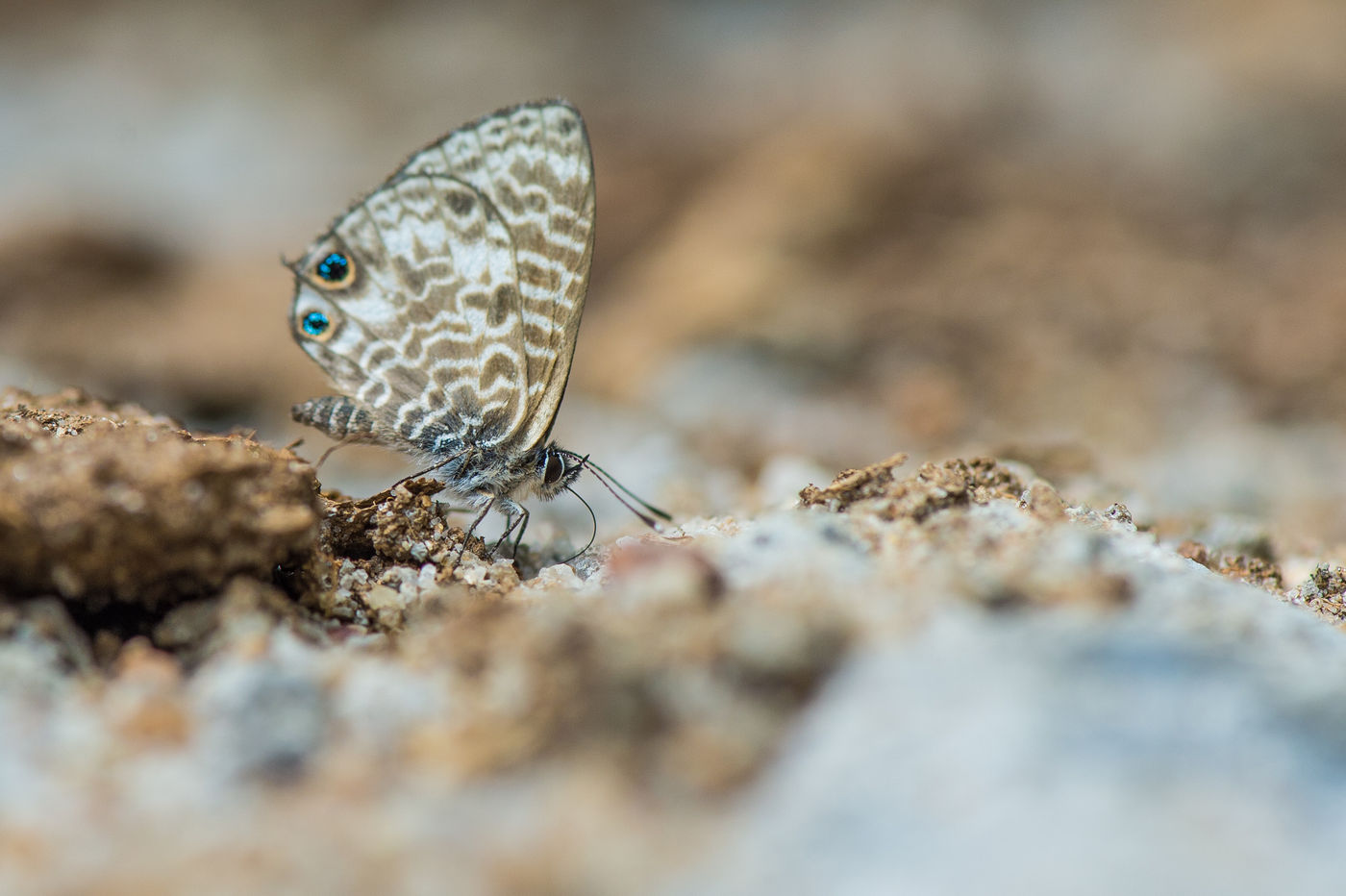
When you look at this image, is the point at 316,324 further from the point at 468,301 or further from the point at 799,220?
the point at 799,220

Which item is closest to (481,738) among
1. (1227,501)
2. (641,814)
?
(641,814)

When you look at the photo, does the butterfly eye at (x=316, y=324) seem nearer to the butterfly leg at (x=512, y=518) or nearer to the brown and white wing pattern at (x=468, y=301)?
the brown and white wing pattern at (x=468, y=301)

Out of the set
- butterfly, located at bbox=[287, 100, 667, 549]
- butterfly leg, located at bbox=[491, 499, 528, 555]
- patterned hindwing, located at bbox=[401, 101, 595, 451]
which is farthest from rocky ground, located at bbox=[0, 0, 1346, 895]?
patterned hindwing, located at bbox=[401, 101, 595, 451]

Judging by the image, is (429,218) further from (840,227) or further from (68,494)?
(840,227)

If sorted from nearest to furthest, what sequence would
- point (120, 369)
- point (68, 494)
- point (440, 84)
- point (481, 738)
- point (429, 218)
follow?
point (481, 738) → point (68, 494) → point (429, 218) → point (120, 369) → point (440, 84)

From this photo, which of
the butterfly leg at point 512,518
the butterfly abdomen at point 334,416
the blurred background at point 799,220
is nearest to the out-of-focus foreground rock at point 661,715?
the butterfly leg at point 512,518

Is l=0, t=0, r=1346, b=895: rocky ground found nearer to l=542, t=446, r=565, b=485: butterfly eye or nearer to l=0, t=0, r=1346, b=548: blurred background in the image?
l=0, t=0, r=1346, b=548: blurred background

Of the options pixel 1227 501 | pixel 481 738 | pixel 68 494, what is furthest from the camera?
pixel 1227 501
